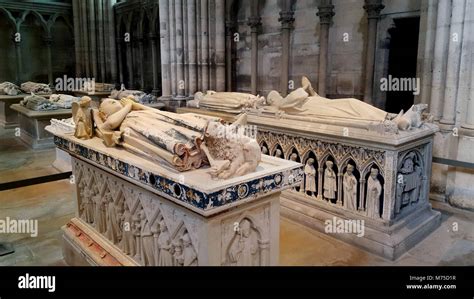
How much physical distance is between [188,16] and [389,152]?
529cm

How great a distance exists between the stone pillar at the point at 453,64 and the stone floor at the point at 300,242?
3.32 ft

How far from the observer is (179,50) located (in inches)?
297

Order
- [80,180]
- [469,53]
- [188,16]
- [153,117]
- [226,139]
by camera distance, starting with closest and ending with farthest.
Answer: [226,139], [153,117], [80,180], [469,53], [188,16]

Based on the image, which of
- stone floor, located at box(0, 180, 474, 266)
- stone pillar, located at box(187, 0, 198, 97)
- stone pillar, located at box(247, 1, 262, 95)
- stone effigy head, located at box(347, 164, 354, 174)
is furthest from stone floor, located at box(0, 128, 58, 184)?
stone effigy head, located at box(347, 164, 354, 174)

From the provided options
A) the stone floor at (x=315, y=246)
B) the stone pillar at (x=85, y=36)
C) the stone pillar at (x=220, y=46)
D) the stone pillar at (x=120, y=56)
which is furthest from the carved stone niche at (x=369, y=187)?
the stone pillar at (x=85, y=36)

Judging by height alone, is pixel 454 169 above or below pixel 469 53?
below

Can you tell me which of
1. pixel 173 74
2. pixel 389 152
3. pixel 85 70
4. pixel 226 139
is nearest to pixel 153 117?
pixel 226 139

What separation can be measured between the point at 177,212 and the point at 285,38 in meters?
5.23

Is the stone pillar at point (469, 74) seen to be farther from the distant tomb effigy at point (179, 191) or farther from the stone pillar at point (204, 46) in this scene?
the stone pillar at point (204, 46)

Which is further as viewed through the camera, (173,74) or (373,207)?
(173,74)

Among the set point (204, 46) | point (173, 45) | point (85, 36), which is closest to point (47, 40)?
point (85, 36)

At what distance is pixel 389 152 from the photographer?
3.32 metres
